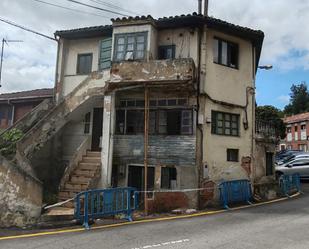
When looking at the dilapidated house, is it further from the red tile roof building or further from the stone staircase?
the red tile roof building

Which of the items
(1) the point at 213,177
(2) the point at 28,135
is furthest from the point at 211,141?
(2) the point at 28,135

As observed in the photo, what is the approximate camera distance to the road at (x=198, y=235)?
8258 mm

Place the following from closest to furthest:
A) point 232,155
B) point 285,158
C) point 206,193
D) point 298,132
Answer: point 206,193, point 232,155, point 285,158, point 298,132

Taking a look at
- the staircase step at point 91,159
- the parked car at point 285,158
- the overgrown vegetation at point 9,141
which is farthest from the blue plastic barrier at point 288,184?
the overgrown vegetation at point 9,141

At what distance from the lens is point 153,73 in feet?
49.7

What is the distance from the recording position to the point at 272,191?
17406 millimetres

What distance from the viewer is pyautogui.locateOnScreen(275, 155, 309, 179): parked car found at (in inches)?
920

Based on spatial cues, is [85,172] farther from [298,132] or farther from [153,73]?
[298,132]

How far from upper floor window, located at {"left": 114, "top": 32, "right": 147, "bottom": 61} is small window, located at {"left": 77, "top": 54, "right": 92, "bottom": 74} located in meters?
2.67

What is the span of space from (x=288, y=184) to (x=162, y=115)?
741cm

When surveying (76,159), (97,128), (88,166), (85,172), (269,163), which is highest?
(97,128)

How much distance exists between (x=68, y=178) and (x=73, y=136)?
3.27 meters

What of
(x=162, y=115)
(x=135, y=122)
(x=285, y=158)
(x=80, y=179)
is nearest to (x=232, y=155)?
(x=162, y=115)

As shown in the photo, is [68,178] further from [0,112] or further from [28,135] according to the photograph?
[0,112]
